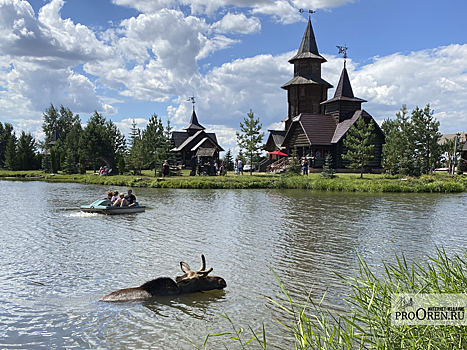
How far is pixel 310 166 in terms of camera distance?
4681cm

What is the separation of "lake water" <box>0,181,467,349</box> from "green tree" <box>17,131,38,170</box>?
163 ft

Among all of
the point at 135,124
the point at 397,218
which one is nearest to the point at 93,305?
the point at 397,218

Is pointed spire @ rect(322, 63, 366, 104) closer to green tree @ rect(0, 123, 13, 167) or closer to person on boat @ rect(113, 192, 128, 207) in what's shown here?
person on boat @ rect(113, 192, 128, 207)

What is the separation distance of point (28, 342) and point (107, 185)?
35.7 m

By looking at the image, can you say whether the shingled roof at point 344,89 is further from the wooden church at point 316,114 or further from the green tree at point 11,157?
the green tree at point 11,157

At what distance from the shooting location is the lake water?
6.93 metres

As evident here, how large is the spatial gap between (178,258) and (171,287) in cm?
294

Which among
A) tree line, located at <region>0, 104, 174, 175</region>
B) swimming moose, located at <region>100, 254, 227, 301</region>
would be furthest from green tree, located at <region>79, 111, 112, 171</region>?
swimming moose, located at <region>100, 254, 227, 301</region>

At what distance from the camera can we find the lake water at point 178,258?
693 centimetres

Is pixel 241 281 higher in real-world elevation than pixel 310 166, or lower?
lower

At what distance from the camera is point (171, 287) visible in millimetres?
8430

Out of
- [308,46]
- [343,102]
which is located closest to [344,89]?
[343,102]

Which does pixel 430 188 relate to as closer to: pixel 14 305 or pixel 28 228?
pixel 28 228

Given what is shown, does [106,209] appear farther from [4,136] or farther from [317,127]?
[4,136]
